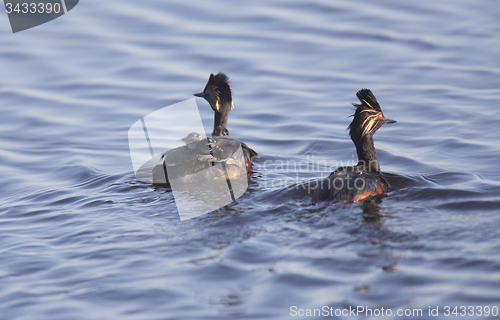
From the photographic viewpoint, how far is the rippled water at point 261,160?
5.05 metres

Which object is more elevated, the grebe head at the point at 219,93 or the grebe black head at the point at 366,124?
the grebe head at the point at 219,93

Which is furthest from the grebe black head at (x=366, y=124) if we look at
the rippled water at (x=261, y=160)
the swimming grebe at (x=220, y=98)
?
the swimming grebe at (x=220, y=98)

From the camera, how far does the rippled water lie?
5051 mm

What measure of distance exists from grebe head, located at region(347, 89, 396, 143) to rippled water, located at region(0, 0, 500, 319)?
0.88 m

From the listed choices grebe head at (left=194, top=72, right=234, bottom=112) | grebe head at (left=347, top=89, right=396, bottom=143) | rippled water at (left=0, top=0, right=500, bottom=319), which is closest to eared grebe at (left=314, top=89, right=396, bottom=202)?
grebe head at (left=347, top=89, right=396, bottom=143)

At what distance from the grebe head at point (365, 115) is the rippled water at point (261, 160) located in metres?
0.88

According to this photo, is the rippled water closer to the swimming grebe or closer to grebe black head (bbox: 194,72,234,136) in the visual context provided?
the swimming grebe

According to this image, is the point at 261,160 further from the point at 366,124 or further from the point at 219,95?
the point at 366,124

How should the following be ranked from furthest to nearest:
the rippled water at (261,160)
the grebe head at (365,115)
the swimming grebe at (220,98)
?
the swimming grebe at (220,98), the grebe head at (365,115), the rippled water at (261,160)

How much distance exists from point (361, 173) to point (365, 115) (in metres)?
1.00

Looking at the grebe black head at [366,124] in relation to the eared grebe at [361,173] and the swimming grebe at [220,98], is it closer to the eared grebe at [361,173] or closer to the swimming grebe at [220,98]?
the eared grebe at [361,173]

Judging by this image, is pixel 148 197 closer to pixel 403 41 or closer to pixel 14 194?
pixel 14 194

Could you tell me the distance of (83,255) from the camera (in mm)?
5844

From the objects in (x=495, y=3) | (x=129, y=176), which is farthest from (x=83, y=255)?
(x=495, y=3)
